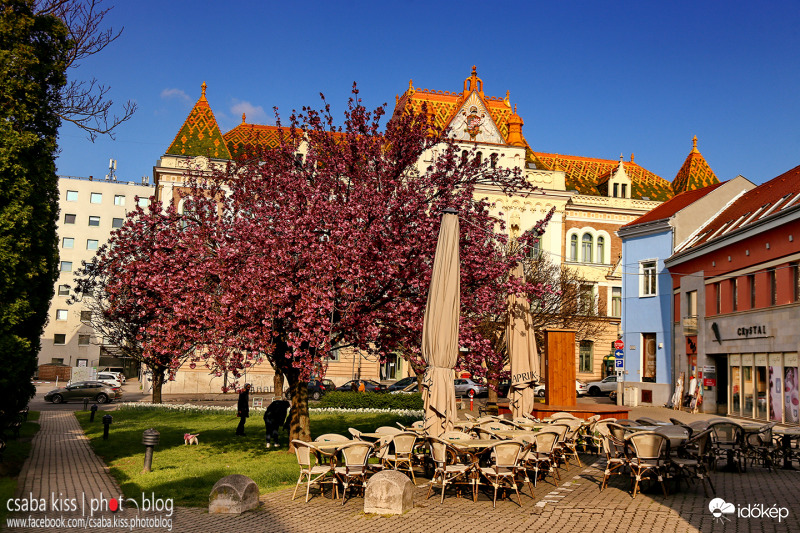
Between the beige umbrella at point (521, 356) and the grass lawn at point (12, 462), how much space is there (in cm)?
1034

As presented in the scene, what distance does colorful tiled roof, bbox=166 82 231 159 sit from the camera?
168 ft

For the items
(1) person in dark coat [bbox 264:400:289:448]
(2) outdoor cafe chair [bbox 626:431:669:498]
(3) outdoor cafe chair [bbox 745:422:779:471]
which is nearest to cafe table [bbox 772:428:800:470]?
(3) outdoor cafe chair [bbox 745:422:779:471]

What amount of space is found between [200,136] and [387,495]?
4673cm

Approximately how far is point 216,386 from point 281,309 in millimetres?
34362

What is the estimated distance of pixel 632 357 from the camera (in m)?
38.5

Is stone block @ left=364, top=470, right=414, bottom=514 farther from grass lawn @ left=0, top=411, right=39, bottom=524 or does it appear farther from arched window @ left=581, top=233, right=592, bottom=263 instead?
arched window @ left=581, top=233, right=592, bottom=263

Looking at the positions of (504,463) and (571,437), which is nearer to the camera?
(504,463)

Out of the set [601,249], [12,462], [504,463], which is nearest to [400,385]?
[601,249]

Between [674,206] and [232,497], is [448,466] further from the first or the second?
[674,206]

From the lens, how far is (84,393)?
4044 cm

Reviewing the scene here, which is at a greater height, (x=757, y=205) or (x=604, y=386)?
(x=757, y=205)

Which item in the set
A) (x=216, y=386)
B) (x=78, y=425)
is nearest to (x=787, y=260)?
(x=78, y=425)

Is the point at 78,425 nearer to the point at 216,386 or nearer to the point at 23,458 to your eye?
the point at 23,458

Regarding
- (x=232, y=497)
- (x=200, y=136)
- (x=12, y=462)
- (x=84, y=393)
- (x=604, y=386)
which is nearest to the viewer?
(x=232, y=497)
